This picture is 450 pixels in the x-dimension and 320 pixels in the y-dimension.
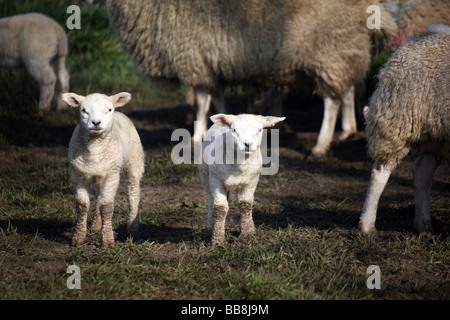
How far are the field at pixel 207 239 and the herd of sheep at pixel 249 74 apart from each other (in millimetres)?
237

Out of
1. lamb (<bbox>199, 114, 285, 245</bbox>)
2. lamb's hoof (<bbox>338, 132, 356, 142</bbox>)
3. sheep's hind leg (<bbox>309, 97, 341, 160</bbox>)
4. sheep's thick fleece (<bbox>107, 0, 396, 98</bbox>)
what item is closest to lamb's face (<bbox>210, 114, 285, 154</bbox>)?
lamb (<bbox>199, 114, 285, 245</bbox>)

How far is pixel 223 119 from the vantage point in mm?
3908

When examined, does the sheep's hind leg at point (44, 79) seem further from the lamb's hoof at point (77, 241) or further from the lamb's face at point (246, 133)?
the lamb's face at point (246, 133)

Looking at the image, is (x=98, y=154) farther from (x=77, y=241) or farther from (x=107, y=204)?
(x=77, y=241)

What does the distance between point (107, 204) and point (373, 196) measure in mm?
1973

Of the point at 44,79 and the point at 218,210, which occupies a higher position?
the point at 44,79

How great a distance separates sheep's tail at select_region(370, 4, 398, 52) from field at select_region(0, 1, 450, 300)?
1.33 m

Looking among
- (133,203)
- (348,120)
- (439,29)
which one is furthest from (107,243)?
(348,120)

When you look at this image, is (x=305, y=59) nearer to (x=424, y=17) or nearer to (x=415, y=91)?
(x=424, y=17)

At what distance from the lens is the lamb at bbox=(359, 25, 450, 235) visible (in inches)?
163

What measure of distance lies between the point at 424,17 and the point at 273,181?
2926 mm

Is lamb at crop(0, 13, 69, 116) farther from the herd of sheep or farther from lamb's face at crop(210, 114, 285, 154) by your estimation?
lamb's face at crop(210, 114, 285, 154)

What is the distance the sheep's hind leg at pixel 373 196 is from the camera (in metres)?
4.45
